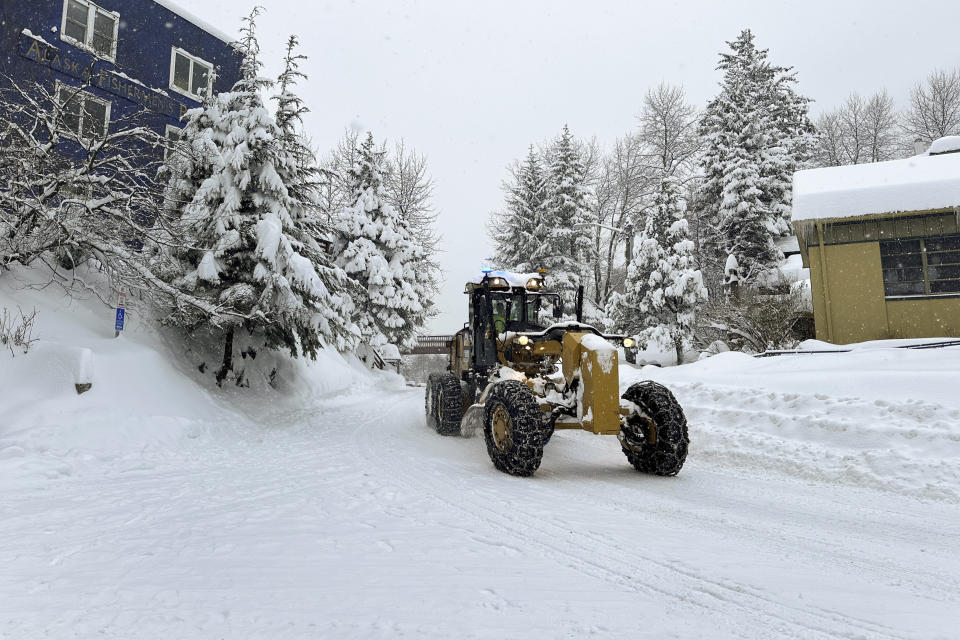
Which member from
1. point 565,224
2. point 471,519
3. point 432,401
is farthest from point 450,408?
point 565,224

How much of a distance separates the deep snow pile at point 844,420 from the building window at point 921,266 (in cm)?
630

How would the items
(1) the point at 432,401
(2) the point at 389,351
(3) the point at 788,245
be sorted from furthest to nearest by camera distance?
1. (3) the point at 788,245
2. (2) the point at 389,351
3. (1) the point at 432,401

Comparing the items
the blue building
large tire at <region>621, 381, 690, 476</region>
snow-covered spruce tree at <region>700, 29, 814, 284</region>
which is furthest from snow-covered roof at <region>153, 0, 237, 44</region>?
snow-covered spruce tree at <region>700, 29, 814, 284</region>

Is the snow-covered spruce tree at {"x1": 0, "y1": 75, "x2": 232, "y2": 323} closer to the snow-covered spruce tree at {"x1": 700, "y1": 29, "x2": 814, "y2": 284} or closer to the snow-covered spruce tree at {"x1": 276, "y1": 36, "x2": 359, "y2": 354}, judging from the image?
the snow-covered spruce tree at {"x1": 276, "y1": 36, "x2": 359, "y2": 354}

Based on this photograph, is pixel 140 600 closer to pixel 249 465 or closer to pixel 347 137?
pixel 249 465

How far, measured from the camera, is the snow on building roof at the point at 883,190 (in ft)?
45.8

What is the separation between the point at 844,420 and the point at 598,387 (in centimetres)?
334

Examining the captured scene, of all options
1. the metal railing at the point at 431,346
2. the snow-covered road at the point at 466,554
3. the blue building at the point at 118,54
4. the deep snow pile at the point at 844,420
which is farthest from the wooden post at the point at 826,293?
the metal railing at the point at 431,346

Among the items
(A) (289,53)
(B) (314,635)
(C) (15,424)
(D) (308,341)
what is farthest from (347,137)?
(B) (314,635)

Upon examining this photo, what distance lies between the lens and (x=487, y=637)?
2555 mm

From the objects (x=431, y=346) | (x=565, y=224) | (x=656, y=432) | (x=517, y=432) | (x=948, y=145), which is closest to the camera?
(x=517, y=432)

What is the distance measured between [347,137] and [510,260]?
1444 centimetres

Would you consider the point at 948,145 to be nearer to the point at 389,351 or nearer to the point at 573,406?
the point at 573,406

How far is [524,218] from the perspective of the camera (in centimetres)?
3053
